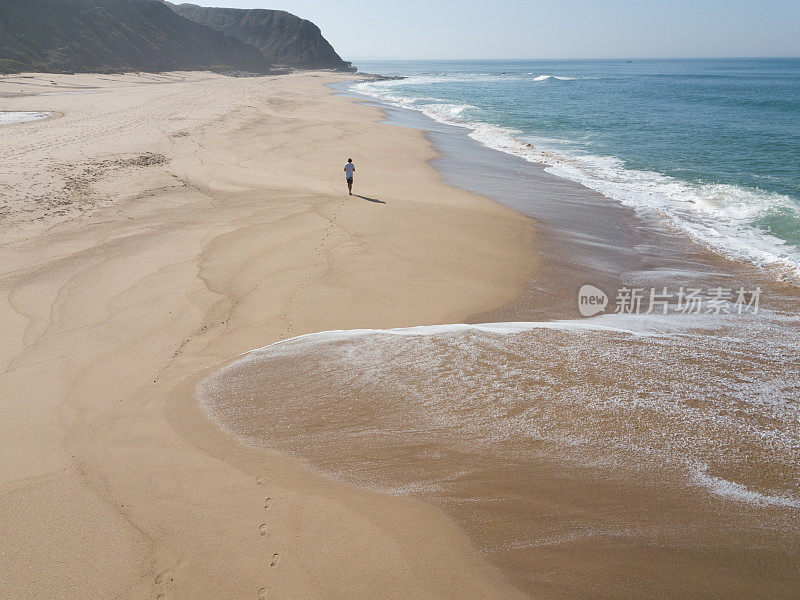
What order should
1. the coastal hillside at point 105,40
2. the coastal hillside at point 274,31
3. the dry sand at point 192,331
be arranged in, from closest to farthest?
the dry sand at point 192,331, the coastal hillside at point 105,40, the coastal hillside at point 274,31

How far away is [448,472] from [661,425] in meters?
2.31

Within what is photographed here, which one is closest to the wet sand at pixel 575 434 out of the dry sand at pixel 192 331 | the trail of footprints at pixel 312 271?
the dry sand at pixel 192 331

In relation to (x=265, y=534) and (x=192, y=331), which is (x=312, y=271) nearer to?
(x=192, y=331)

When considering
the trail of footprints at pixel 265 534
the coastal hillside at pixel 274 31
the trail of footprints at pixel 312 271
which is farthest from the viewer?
the coastal hillside at pixel 274 31

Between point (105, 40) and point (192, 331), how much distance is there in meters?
66.9

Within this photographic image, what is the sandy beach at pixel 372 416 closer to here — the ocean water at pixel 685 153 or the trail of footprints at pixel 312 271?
the trail of footprints at pixel 312 271

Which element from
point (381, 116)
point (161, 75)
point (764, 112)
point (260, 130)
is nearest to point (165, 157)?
point (260, 130)

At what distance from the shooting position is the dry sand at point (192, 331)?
11.1 ft

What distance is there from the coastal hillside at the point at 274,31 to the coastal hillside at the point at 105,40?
2385 centimetres

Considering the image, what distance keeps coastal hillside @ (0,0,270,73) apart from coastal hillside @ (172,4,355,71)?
23.9m

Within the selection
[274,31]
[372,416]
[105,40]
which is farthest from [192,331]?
[274,31]

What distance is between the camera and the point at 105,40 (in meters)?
55.4

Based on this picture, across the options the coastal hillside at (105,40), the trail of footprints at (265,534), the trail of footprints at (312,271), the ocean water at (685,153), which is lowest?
the trail of footprints at (265,534)

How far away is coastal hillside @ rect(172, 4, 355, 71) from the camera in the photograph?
103 metres
